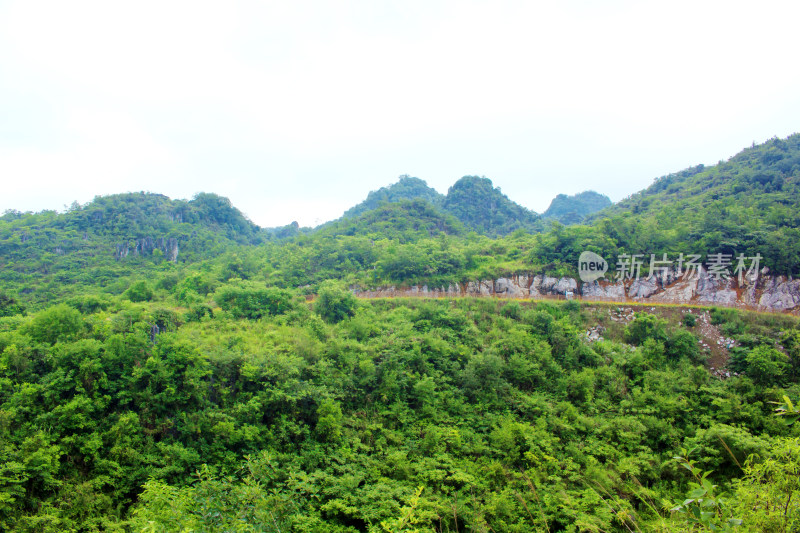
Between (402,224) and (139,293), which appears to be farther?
(402,224)

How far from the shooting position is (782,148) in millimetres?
35656

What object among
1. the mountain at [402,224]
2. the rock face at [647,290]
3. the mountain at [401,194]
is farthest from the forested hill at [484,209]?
the rock face at [647,290]

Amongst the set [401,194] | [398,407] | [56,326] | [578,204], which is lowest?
[398,407]

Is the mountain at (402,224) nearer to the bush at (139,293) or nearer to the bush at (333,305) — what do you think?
the bush at (333,305)

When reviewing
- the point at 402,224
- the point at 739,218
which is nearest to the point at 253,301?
the point at 402,224

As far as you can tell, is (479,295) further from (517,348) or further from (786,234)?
(786,234)

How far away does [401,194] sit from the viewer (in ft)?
214

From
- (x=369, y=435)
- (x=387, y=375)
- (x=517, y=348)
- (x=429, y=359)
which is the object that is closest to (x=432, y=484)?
(x=369, y=435)

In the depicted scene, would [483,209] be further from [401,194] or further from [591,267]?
[591,267]

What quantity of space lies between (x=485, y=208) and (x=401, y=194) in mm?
17738

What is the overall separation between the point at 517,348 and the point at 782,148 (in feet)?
123

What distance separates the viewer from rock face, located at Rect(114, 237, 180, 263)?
32.3 m

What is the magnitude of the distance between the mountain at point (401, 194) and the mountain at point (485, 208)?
16.1 feet

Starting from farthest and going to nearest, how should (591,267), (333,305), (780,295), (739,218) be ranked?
(591,267) → (739,218) → (333,305) → (780,295)
